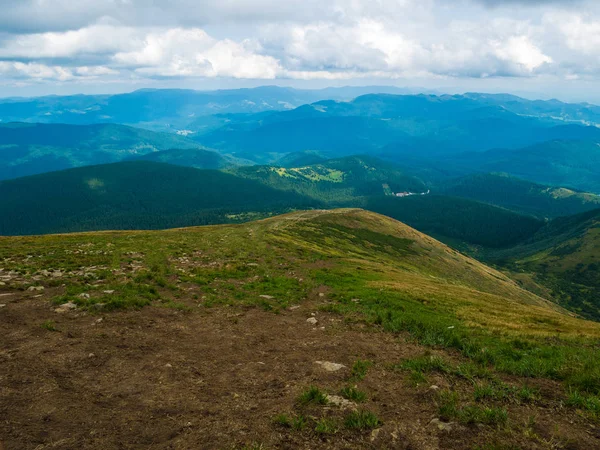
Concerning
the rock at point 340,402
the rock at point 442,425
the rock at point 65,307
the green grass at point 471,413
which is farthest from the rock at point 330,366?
the rock at point 65,307

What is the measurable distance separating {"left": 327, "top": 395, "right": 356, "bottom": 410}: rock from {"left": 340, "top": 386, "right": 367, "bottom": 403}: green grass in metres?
0.22

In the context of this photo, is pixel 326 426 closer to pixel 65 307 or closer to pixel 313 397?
pixel 313 397

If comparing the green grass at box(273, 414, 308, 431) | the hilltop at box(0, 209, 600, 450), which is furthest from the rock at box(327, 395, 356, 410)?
the green grass at box(273, 414, 308, 431)

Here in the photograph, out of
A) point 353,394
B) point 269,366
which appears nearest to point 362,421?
point 353,394

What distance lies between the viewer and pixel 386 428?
11352 millimetres

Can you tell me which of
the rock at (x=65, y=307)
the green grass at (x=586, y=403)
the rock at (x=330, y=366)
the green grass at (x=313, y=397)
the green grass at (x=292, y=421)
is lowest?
the rock at (x=65, y=307)

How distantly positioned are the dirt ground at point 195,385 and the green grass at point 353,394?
0.46m

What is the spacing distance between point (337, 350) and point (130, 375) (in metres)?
10.0

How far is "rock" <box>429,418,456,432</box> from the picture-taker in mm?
11281

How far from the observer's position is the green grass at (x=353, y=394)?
513 inches

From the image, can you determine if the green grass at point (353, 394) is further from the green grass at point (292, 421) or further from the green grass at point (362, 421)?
the green grass at point (292, 421)

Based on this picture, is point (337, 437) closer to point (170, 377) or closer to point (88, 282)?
point (170, 377)

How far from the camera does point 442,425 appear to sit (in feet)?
37.5

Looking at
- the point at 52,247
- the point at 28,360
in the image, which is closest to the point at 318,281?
the point at 28,360
